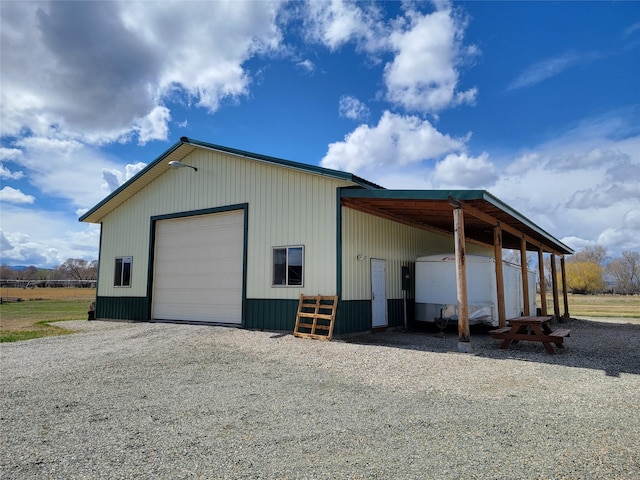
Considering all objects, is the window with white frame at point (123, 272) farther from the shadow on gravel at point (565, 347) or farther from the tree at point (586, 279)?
the tree at point (586, 279)

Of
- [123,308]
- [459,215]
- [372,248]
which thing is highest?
[459,215]

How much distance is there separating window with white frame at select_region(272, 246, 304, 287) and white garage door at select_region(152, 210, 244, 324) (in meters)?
1.40

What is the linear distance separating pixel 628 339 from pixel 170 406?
11.1 metres

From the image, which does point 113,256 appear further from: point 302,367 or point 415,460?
point 415,460

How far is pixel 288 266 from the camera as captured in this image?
449 inches

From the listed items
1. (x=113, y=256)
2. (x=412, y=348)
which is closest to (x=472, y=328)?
(x=412, y=348)

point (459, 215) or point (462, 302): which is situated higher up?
point (459, 215)

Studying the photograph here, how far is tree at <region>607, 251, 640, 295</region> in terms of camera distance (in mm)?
62156

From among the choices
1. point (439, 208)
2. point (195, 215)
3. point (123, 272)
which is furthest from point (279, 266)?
point (123, 272)

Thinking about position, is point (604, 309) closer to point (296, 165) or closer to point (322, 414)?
point (296, 165)

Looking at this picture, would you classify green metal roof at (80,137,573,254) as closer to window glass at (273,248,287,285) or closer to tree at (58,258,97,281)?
window glass at (273,248,287,285)

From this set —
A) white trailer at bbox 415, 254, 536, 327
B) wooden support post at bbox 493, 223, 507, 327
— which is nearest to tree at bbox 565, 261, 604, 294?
white trailer at bbox 415, 254, 536, 327

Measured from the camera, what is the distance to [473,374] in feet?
21.0

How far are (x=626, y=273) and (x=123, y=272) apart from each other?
75742mm
